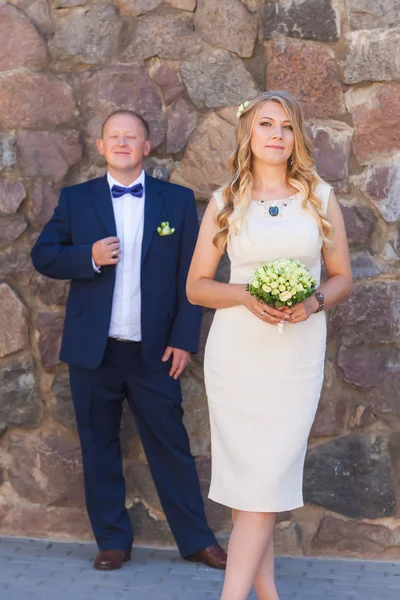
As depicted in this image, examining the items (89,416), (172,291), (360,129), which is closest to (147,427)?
(89,416)

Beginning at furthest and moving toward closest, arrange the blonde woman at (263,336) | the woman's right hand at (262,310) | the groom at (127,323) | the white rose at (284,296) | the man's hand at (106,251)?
the groom at (127,323), the man's hand at (106,251), the blonde woman at (263,336), the woman's right hand at (262,310), the white rose at (284,296)

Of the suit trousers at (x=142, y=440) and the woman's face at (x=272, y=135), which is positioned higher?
the woman's face at (x=272, y=135)

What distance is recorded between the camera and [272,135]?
12.2 ft

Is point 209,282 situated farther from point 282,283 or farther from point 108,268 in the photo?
point 108,268

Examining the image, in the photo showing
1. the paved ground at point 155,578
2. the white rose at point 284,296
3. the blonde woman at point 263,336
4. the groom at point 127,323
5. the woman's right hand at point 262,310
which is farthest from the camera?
the groom at point 127,323

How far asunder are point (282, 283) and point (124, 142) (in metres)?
1.37

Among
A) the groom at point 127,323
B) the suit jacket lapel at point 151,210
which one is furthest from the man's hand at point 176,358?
the suit jacket lapel at point 151,210

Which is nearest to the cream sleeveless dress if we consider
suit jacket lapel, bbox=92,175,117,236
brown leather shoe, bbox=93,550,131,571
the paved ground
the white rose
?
the white rose

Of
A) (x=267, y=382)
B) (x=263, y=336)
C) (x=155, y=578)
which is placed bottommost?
(x=155, y=578)

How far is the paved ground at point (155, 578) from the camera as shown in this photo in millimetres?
4336

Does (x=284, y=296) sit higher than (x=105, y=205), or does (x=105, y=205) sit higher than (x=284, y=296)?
(x=105, y=205)

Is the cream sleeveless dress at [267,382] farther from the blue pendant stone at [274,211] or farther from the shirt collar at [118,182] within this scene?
the shirt collar at [118,182]

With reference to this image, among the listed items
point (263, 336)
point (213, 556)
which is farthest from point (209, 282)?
point (213, 556)

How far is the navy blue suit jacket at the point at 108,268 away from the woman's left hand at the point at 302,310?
1.04m
